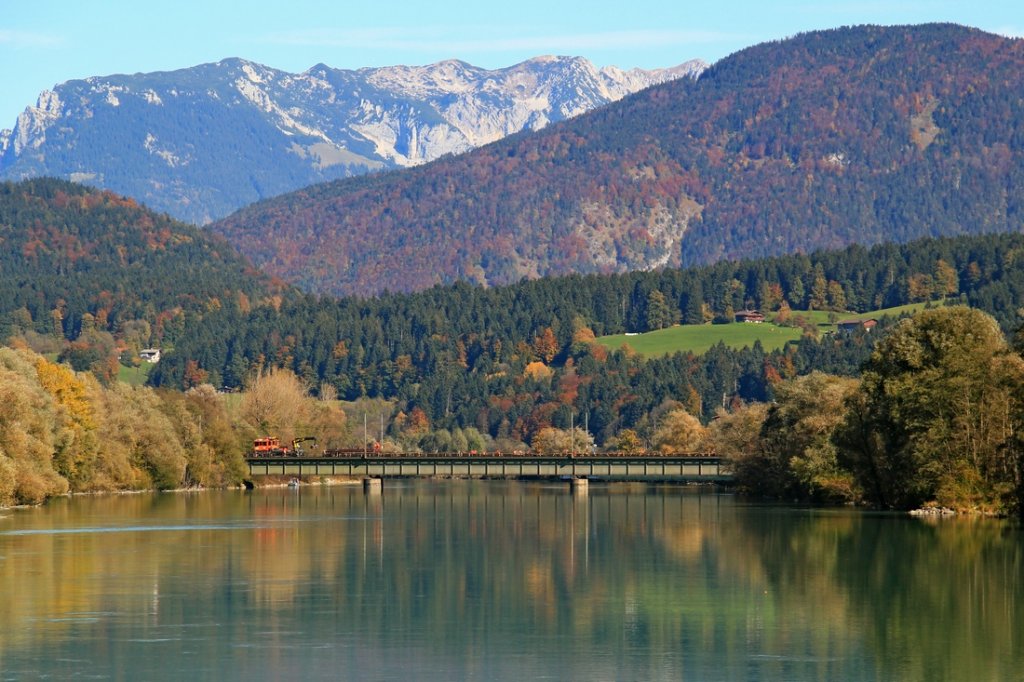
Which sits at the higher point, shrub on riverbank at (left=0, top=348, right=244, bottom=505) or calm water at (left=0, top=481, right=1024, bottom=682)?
shrub on riverbank at (left=0, top=348, right=244, bottom=505)

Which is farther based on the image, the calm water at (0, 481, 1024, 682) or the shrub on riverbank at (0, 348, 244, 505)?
the shrub on riverbank at (0, 348, 244, 505)

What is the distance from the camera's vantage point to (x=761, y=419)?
17338 cm

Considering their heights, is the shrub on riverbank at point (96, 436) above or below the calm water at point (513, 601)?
above

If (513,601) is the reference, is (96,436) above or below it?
above

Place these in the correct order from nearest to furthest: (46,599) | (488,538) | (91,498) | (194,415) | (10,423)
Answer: (46,599), (488,538), (10,423), (91,498), (194,415)

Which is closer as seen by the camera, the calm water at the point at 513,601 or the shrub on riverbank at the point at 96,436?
the calm water at the point at 513,601

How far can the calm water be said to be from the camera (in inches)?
1972

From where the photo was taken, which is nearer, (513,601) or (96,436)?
(513,601)

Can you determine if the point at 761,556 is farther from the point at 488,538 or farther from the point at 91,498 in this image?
the point at 91,498

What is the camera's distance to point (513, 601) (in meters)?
65.5

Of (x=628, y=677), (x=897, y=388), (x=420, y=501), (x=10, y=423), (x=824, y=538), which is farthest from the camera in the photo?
(x=420, y=501)

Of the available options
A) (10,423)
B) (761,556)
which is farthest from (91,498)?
(761,556)

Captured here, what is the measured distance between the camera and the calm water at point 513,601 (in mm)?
50094

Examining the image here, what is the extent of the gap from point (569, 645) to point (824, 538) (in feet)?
150
